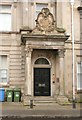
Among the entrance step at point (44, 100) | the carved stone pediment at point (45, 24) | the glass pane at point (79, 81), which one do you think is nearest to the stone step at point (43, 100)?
the entrance step at point (44, 100)

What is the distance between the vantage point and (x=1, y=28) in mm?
27844

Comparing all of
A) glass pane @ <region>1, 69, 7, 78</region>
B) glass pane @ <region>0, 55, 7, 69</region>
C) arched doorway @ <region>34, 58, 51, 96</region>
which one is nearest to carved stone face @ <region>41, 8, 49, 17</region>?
arched doorway @ <region>34, 58, 51, 96</region>

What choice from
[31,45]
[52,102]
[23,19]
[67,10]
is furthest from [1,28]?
[52,102]

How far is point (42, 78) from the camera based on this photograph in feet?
89.8

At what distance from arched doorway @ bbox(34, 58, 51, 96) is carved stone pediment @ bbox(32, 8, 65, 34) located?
2.90 meters

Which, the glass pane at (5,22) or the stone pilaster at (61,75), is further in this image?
the glass pane at (5,22)

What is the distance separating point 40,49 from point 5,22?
4.13 m

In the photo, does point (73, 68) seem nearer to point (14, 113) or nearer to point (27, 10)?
point (27, 10)

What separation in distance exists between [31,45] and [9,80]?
3.90m

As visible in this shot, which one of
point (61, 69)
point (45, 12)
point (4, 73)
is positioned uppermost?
point (45, 12)

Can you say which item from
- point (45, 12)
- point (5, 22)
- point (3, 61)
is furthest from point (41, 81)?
point (5, 22)

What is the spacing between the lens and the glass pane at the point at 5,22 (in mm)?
27875

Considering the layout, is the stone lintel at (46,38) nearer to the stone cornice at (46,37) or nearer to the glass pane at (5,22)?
the stone cornice at (46,37)

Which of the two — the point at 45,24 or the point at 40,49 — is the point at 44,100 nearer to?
the point at 40,49
